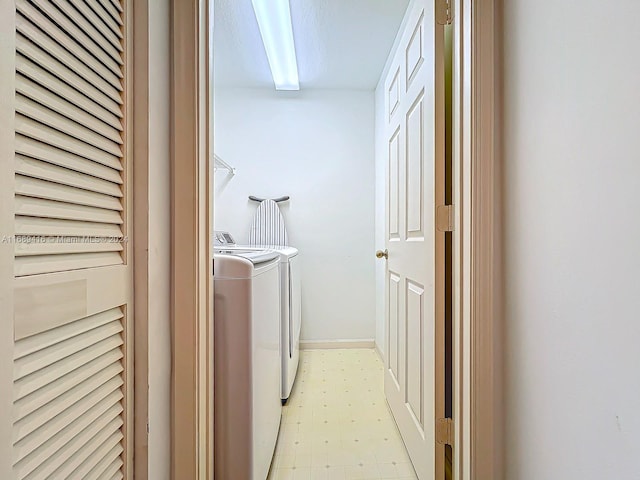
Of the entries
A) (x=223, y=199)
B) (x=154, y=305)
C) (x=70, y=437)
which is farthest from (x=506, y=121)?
(x=223, y=199)

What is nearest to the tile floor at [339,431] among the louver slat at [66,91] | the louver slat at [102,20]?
the louver slat at [66,91]

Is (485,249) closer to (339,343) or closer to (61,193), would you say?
(61,193)

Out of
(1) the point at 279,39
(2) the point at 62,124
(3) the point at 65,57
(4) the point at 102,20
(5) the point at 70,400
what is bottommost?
(5) the point at 70,400

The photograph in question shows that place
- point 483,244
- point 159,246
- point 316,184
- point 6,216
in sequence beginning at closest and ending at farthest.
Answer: point 6,216
point 159,246
point 483,244
point 316,184

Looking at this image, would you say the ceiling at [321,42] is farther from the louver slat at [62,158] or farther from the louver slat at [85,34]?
the louver slat at [62,158]

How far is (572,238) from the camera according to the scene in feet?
2.45

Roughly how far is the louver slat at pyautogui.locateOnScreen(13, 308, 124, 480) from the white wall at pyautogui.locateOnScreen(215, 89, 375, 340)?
238cm

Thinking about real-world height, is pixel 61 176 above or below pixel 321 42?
below

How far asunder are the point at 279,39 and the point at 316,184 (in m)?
1.16

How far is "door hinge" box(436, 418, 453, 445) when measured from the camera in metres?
1.18

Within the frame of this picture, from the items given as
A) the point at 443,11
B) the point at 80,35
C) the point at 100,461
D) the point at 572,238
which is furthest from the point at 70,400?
the point at 443,11

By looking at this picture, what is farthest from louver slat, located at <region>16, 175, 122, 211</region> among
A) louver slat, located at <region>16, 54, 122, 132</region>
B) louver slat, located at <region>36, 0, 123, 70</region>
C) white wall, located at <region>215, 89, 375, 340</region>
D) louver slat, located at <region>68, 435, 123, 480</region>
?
white wall, located at <region>215, 89, 375, 340</region>

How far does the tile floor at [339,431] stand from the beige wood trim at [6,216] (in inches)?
48.3

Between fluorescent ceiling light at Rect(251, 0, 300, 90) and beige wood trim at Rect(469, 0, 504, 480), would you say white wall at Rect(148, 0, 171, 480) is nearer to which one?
beige wood trim at Rect(469, 0, 504, 480)
